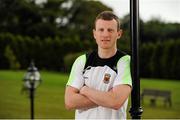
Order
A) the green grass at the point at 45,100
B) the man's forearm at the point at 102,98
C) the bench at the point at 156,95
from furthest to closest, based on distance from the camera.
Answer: the bench at the point at 156,95
the green grass at the point at 45,100
the man's forearm at the point at 102,98

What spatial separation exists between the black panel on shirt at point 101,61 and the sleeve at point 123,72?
1 cm

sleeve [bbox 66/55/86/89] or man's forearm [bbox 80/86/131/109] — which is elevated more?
sleeve [bbox 66/55/86/89]

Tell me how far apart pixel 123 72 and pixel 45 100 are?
27.2 feet

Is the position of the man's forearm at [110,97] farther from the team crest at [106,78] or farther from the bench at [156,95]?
the bench at [156,95]

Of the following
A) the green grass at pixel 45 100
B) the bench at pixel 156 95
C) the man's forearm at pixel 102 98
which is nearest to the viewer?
the man's forearm at pixel 102 98

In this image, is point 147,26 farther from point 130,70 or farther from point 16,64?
point 130,70

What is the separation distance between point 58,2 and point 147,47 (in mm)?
2591

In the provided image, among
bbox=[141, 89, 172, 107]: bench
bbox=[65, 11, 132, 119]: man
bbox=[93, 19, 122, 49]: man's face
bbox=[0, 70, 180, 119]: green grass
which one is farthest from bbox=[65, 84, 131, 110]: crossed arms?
bbox=[141, 89, 172, 107]: bench

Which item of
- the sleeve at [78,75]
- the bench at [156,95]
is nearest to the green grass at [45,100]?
the bench at [156,95]

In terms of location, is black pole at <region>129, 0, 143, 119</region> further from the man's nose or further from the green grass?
the green grass

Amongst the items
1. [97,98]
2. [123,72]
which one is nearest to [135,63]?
[123,72]

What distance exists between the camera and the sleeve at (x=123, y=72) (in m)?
1.27

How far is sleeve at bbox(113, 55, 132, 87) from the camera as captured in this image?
1274mm

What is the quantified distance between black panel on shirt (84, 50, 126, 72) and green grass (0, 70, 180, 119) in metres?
7.30
